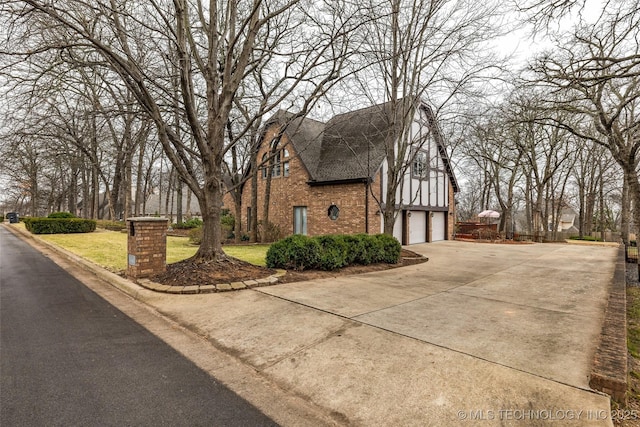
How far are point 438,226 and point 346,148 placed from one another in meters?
8.75

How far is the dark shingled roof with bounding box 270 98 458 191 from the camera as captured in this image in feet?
52.8

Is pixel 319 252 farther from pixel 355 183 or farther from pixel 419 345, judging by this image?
pixel 355 183

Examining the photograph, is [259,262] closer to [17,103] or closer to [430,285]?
[430,285]

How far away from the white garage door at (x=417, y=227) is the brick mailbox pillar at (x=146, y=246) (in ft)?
47.4

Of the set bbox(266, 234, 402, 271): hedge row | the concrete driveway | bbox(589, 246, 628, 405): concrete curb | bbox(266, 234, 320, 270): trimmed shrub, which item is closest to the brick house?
bbox(266, 234, 402, 271): hedge row

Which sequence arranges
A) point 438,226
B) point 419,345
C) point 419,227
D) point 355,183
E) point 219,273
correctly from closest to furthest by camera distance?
point 419,345, point 219,273, point 355,183, point 419,227, point 438,226

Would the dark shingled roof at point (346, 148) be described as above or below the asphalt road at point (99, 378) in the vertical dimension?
above

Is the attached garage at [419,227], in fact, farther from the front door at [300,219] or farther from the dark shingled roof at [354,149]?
the front door at [300,219]

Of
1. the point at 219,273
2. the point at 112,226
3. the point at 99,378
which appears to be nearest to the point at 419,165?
the point at 219,273

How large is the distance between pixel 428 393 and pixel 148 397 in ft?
8.14

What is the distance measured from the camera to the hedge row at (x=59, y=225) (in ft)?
66.1

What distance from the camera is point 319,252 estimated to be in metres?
8.45

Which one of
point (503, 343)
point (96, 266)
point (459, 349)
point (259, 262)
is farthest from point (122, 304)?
point (503, 343)

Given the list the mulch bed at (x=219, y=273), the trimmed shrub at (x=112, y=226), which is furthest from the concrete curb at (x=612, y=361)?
the trimmed shrub at (x=112, y=226)
